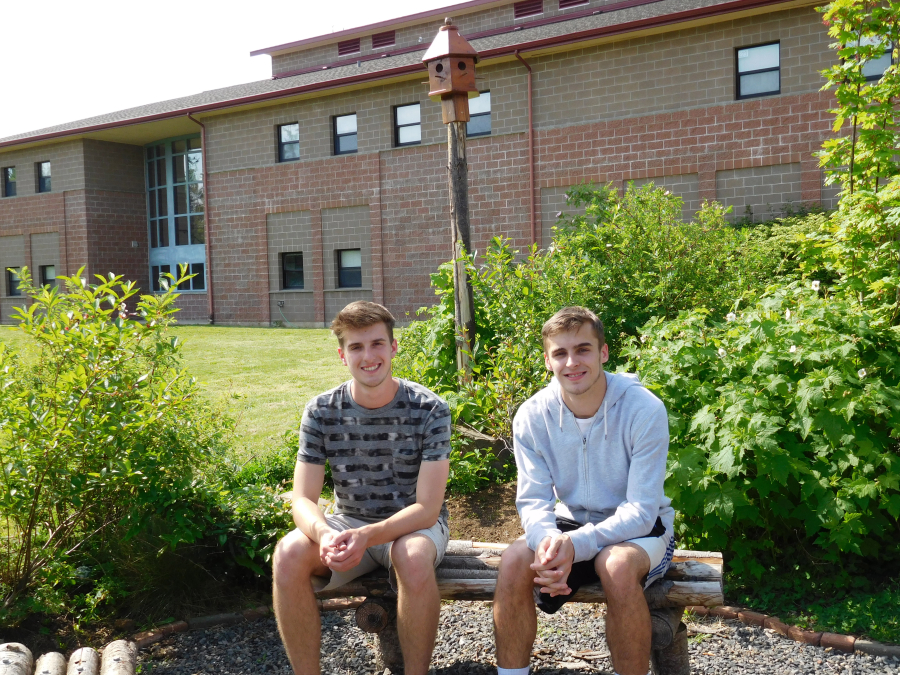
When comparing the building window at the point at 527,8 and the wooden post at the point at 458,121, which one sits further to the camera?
the building window at the point at 527,8

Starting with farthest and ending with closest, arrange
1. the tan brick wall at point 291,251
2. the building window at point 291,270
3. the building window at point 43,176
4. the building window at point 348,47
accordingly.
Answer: the building window at point 43,176 → the building window at point 348,47 → the building window at point 291,270 → the tan brick wall at point 291,251

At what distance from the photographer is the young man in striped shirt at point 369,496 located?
316 centimetres

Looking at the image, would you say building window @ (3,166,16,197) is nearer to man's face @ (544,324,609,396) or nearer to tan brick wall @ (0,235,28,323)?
tan brick wall @ (0,235,28,323)

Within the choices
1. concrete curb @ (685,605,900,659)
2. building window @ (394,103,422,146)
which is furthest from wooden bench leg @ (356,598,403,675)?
building window @ (394,103,422,146)

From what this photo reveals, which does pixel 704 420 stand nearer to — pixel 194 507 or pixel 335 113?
pixel 194 507

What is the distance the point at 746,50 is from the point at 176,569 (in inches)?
619

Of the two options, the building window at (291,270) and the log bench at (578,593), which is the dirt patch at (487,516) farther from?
the building window at (291,270)

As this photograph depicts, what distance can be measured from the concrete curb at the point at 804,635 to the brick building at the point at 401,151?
1333cm

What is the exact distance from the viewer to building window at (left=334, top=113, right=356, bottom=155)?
70.6 ft

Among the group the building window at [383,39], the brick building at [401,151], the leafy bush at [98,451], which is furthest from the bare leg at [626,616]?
the building window at [383,39]

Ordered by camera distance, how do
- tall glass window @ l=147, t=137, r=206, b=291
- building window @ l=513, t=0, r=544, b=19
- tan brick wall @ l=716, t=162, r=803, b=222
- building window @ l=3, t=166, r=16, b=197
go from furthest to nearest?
building window @ l=3, t=166, r=16, b=197 → tall glass window @ l=147, t=137, r=206, b=291 → building window @ l=513, t=0, r=544, b=19 → tan brick wall @ l=716, t=162, r=803, b=222

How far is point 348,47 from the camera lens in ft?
89.7

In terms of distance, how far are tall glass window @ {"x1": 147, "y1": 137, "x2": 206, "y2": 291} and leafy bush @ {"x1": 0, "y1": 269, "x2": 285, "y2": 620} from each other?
886 inches

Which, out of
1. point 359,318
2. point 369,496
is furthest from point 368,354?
point 369,496
